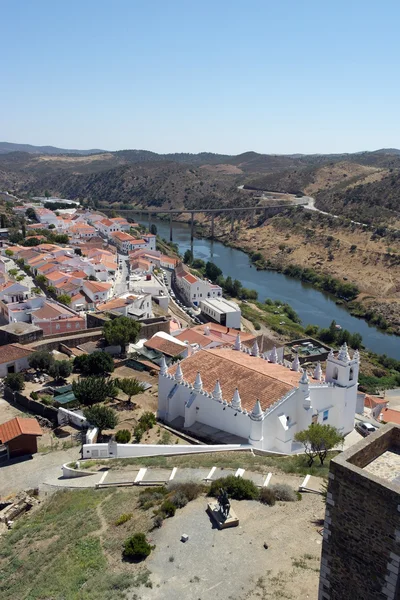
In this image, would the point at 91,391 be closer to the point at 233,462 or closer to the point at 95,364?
the point at 95,364

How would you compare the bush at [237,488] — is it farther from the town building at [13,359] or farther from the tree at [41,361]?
the town building at [13,359]

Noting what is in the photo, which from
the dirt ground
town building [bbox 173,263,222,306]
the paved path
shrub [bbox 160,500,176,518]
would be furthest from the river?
shrub [bbox 160,500,176,518]

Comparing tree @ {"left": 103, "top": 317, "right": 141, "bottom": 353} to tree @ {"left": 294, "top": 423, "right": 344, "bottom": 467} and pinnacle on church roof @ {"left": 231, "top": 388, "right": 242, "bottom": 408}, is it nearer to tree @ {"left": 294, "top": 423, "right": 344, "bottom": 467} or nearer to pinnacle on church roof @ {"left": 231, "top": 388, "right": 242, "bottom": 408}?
pinnacle on church roof @ {"left": 231, "top": 388, "right": 242, "bottom": 408}

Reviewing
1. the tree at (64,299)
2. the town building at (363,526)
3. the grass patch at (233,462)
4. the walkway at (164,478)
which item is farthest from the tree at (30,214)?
the town building at (363,526)

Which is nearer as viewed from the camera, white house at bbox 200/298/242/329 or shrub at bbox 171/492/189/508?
shrub at bbox 171/492/189/508

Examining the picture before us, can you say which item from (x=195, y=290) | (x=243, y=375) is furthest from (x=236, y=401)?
(x=195, y=290)

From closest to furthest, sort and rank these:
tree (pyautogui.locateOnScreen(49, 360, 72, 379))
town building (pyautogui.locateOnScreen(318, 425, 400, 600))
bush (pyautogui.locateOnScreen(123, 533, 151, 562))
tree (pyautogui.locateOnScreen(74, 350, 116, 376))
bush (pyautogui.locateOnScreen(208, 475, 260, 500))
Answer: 1. town building (pyautogui.locateOnScreen(318, 425, 400, 600))
2. bush (pyautogui.locateOnScreen(123, 533, 151, 562))
3. bush (pyautogui.locateOnScreen(208, 475, 260, 500))
4. tree (pyautogui.locateOnScreen(49, 360, 72, 379))
5. tree (pyautogui.locateOnScreen(74, 350, 116, 376))

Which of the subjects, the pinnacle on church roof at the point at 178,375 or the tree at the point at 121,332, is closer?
the pinnacle on church roof at the point at 178,375
